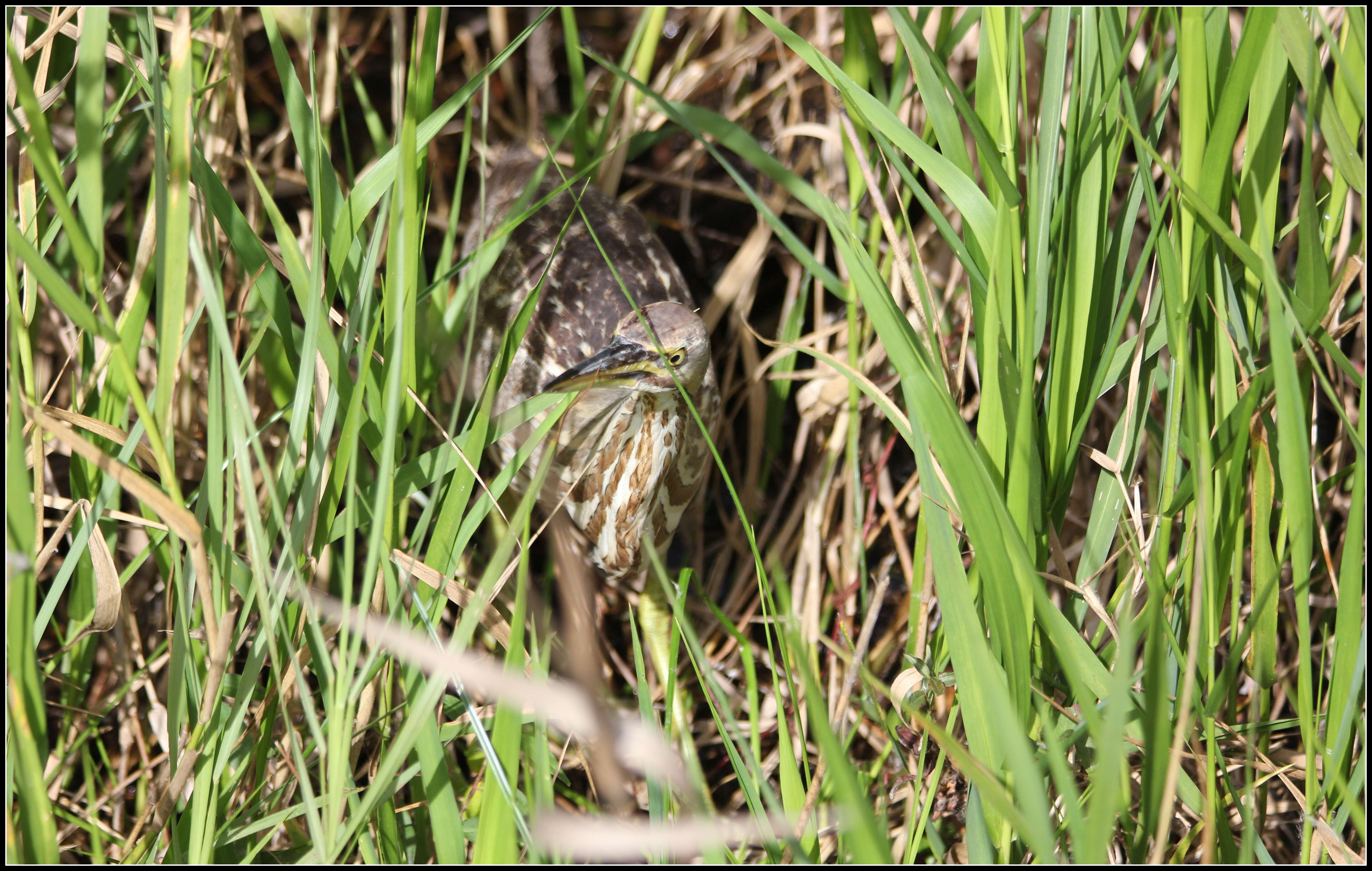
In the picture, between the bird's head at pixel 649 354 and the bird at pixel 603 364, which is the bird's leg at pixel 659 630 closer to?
the bird at pixel 603 364

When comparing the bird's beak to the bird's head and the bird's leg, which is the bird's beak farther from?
the bird's leg

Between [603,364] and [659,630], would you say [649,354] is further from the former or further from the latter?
Answer: [659,630]

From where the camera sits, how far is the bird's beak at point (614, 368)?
1.21 meters

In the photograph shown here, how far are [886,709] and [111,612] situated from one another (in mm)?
1022

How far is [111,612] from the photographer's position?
39.4 inches

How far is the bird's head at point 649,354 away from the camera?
1236mm

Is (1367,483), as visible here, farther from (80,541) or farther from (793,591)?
(80,541)

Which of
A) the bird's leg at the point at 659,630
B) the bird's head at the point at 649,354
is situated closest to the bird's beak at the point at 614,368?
the bird's head at the point at 649,354

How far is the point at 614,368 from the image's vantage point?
1244 mm

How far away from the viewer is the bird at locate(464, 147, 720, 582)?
4.23 feet

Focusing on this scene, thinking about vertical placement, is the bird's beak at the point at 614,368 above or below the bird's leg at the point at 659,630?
above

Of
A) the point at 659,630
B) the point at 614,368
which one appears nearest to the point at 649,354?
the point at 614,368

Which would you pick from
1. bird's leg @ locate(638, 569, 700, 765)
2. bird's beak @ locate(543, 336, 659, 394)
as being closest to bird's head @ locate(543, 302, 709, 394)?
bird's beak @ locate(543, 336, 659, 394)

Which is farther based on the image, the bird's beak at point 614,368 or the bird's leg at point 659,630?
the bird's leg at point 659,630
